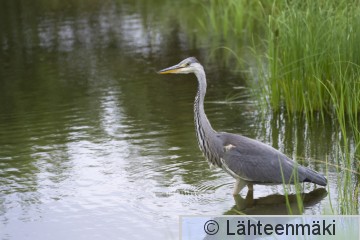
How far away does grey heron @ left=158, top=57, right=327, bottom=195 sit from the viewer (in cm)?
646

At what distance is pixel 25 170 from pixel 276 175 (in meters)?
2.57

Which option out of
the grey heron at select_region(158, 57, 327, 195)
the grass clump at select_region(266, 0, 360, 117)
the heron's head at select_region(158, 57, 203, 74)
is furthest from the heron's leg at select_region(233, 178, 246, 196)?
the grass clump at select_region(266, 0, 360, 117)

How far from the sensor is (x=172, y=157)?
7848 mm

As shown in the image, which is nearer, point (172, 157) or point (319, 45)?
point (172, 157)

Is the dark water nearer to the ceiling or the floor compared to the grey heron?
nearer to the floor

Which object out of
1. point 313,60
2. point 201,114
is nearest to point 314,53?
point 313,60

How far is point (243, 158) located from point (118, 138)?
2.50 m

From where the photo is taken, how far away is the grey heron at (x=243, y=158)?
6.46 meters

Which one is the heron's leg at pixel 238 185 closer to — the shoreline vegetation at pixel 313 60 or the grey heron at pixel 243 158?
the grey heron at pixel 243 158

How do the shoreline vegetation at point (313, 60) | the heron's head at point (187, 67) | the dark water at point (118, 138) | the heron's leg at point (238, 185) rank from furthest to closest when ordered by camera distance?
the shoreline vegetation at point (313, 60)
the heron's head at point (187, 67)
the heron's leg at point (238, 185)
the dark water at point (118, 138)

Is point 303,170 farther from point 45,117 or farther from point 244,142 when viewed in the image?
point 45,117

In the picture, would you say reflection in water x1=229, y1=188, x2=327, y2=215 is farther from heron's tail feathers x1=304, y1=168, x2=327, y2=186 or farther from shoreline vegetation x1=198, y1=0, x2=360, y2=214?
shoreline vegetation x1=198, y1=0, x2=360, y2=214

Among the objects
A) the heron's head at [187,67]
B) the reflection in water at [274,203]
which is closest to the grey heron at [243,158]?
the heron's head at [187,67]

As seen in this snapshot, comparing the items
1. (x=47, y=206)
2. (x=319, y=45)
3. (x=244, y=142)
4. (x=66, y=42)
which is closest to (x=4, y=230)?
(x=47, y=206)
